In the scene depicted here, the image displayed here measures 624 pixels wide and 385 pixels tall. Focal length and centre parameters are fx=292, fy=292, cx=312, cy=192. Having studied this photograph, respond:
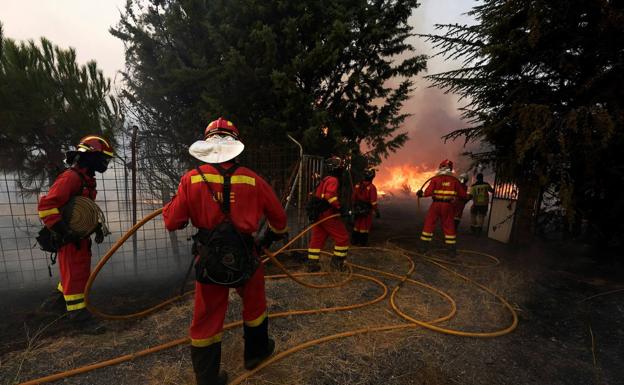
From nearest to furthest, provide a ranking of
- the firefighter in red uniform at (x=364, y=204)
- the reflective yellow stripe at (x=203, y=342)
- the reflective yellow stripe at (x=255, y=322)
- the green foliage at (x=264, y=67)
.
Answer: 1. the reflective yellow stripe at (x=203, y=342)
2. the reflective yellow stripe at (x=255, y=322)
3. the green foliage at (x=264, y=67)
4. the firefighter in red uniform at (x=364, y=204)

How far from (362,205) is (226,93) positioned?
4063 mm

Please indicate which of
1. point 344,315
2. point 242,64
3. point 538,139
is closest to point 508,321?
point 344,315

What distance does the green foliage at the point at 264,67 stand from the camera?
247 inches

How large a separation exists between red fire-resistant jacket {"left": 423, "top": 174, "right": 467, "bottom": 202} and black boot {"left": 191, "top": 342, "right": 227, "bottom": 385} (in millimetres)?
5541

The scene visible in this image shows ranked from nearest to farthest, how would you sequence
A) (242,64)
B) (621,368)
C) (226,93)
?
(621,368), (242,64), (226,93)

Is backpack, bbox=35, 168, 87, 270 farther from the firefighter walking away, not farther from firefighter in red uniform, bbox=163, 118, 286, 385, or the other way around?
the firefighter walking away

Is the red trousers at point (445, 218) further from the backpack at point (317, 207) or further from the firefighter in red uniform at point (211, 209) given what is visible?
the firefighter in red uniform at point (211, 209)

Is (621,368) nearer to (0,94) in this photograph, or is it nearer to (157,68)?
(0,94)

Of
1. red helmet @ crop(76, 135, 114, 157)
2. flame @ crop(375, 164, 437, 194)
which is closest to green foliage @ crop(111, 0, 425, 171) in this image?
red helmet @ crop(76, 135, 114, 157)

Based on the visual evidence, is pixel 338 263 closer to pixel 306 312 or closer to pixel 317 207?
pixel 317 207

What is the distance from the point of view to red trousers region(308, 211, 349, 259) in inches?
215

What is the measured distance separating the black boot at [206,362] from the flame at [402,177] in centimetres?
2373

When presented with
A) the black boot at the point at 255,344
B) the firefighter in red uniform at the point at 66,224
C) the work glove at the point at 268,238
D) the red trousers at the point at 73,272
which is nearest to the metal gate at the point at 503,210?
the work glove at the point at 268,238

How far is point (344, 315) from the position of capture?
13.0 feet
